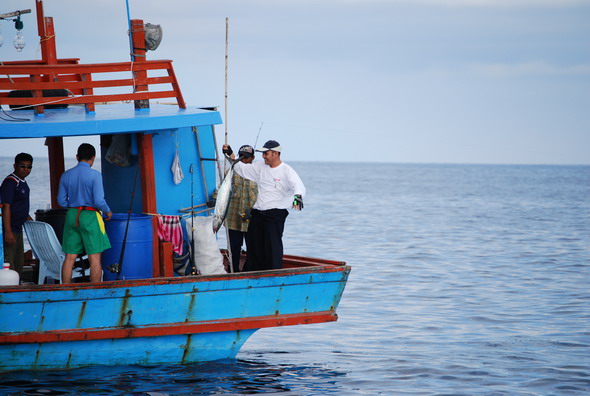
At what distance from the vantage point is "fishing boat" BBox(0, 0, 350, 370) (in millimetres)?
9078

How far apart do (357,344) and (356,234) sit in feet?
62.1

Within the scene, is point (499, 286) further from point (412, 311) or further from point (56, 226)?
point (56, 226)

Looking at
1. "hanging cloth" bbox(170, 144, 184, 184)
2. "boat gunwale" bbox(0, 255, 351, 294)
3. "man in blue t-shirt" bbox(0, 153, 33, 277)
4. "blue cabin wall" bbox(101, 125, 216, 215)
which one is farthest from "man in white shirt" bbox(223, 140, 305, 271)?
"man in blue t-shirt" bbox(0, 153, 33, 277)

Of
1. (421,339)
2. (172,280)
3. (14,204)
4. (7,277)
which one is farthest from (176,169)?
(421,339)

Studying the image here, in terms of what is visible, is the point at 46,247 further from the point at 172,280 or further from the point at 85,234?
the point at 172,280

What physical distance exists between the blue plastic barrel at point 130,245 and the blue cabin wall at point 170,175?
19.5 inches

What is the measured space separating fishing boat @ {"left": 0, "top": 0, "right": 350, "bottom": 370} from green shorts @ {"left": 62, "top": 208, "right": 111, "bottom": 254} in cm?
34

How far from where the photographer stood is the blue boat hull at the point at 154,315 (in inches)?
355

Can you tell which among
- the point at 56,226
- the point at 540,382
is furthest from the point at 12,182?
the point at 540,382

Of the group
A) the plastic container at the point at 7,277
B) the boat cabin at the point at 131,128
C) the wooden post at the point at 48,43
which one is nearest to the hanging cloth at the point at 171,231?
the boat cabin at the point at 131,128

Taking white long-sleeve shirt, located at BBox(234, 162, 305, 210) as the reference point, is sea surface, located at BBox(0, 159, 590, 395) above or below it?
below

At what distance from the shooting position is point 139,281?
30.1 feet

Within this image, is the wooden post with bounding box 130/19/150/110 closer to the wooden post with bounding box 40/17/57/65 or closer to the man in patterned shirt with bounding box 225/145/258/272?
the man in patterned shirt with bounding box 225/145/258/272

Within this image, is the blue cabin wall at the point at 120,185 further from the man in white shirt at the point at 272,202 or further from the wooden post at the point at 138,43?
the man in white shirt at the point at 272,202
